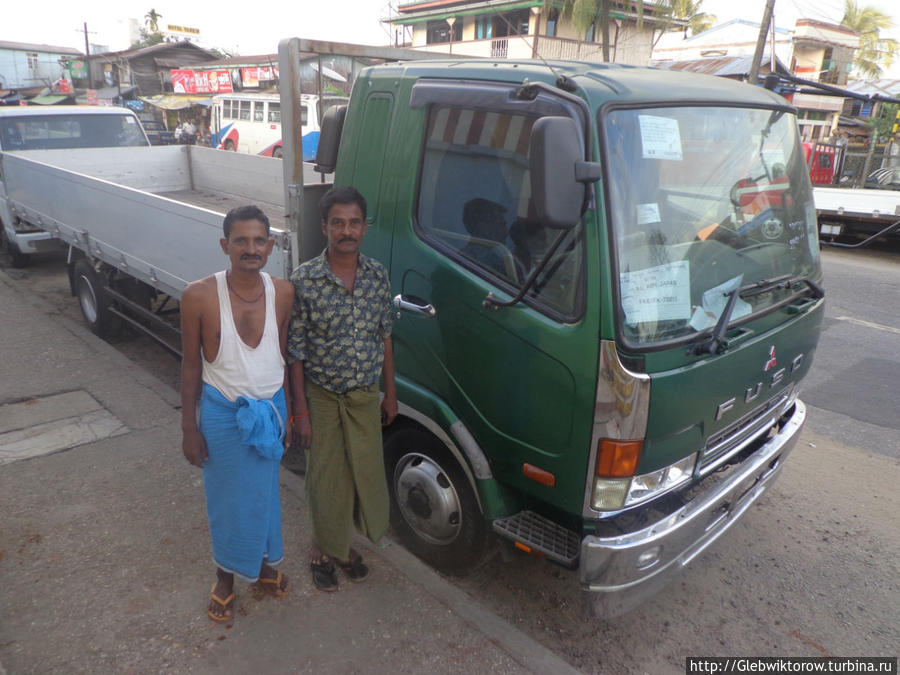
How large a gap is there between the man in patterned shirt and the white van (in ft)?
21.8

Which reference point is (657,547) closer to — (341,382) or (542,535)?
(542,535)

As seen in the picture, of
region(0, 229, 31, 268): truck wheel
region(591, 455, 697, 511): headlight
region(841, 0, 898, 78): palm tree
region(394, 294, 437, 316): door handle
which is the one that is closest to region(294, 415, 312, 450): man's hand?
region(394, 294, 437, 316): door handle

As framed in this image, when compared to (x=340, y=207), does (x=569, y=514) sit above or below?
below

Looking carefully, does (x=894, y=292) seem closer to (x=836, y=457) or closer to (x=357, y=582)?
(x=836, y=457)

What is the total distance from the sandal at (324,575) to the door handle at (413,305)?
116cm

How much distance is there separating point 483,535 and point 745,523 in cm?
167

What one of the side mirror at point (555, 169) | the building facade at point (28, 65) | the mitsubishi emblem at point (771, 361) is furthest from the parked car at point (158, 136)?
the building facade at point (28, 65)

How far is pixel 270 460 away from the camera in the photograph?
2.44m

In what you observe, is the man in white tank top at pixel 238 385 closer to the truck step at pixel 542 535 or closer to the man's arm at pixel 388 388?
the man's arm at pixel 388 388

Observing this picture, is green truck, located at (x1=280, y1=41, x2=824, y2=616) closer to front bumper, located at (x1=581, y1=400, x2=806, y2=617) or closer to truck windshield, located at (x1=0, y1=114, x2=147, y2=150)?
front bumper, located at (x1=581, y1=400, x2=806, y2=617)

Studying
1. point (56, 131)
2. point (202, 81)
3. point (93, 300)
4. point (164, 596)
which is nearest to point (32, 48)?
point (202, 81)

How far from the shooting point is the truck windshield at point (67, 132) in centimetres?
786

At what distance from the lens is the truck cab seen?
6.90ft

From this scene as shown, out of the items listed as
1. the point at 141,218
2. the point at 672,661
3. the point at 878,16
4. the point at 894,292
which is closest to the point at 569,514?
the point at 672,661
